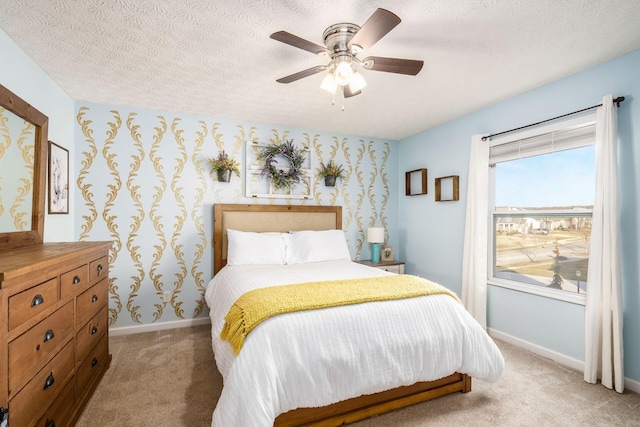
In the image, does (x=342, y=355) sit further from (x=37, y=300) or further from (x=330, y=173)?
(x=330, y=173)

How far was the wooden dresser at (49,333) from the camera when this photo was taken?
1202mm

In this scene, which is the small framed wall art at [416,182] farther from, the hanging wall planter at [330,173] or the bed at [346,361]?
the bed at [346,361]

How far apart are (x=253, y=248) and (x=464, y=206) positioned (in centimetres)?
248

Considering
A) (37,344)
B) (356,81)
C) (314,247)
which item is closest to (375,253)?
(314,247)

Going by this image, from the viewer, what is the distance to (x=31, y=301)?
1352 mm

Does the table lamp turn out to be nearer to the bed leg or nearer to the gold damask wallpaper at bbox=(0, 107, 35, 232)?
the bed leg

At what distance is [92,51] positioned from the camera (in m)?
2.18

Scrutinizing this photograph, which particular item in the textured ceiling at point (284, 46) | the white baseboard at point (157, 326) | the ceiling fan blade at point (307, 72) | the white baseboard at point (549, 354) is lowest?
the white baseboard at point (157, 326)

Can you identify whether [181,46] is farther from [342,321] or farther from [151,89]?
[342,321]

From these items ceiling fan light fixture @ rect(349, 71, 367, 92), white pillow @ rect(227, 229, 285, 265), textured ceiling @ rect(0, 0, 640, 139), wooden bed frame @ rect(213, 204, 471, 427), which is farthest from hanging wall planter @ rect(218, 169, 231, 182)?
ceiling fan light fixture @ rect(349, 71, 367, 92)

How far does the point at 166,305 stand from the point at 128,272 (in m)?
0.54

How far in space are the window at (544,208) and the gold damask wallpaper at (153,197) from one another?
2708mm

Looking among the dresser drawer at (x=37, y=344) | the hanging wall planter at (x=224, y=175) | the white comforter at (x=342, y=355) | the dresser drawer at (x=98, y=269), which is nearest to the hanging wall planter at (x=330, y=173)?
the hanging wall planter at (x=224, y=175)

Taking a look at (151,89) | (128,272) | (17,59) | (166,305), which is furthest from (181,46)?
(166,305)
